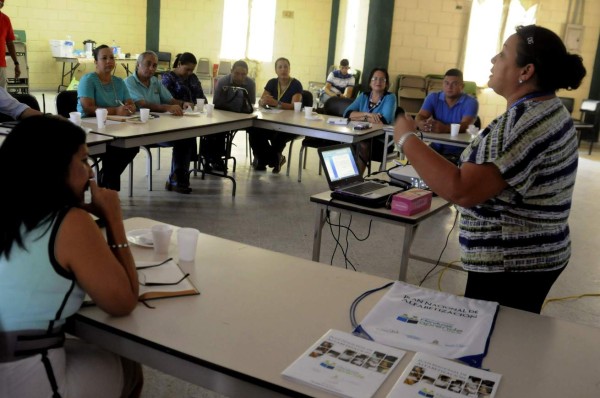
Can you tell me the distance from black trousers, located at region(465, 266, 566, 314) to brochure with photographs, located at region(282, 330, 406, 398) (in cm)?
54

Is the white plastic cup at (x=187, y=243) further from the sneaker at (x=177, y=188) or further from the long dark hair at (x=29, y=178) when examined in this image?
the sneaker at (x=177, y=188)

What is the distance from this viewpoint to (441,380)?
1348 mm

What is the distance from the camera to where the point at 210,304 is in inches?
65.3

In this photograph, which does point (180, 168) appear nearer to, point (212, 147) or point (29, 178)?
point (212, 147)

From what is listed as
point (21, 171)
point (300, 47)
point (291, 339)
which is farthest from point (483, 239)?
point (300, 47)

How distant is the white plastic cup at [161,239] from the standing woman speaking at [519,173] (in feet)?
2.61

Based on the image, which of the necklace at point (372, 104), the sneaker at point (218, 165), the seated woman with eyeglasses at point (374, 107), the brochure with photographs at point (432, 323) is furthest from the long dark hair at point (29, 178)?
the necklace at point (372, 104)

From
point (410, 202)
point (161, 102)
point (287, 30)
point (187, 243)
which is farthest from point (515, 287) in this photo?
point (287, 30)

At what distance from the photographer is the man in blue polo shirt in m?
5.18

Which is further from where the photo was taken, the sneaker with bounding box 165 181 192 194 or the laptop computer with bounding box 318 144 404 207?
the sneaker with bounding box 165 181 192 194

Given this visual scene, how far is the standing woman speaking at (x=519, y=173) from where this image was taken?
168cm

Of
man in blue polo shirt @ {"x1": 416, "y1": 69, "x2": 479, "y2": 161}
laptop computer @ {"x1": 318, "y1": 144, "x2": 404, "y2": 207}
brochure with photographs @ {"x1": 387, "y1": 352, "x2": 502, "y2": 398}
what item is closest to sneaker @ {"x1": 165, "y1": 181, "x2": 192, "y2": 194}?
man in blue polo shirt @ {"x1": 416, "y1": 69, "x2": 479, "y2": 161}

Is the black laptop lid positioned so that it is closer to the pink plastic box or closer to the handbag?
the pink plastic box

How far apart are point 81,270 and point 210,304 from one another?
370 mm
